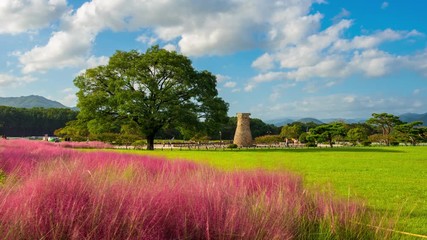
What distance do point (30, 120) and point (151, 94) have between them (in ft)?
255

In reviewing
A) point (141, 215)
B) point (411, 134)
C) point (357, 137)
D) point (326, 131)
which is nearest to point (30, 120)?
point (326, 131)

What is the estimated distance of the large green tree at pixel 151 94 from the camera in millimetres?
34406

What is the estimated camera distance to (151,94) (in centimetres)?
3622

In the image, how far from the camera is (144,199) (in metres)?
3.17

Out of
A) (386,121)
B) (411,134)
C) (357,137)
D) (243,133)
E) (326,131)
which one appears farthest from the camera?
(386,121)

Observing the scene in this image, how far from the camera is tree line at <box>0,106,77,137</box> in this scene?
98.1 meters

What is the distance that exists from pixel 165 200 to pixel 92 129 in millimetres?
33120

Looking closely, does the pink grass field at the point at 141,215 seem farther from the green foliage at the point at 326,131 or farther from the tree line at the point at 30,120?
the tree line at the point at 30,120

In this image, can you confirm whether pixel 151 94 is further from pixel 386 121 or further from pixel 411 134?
pixel 386 121

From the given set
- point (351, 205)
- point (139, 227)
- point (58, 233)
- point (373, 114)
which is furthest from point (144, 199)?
point (373, 114)

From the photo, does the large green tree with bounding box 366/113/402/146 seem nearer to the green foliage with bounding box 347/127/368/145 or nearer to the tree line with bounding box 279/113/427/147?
the tree line with bounding box 279/113/427/147

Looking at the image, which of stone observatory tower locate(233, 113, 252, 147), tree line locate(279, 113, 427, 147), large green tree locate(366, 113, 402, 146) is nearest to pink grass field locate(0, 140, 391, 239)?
stone observatory tower locate(233, 113, 252, 147)

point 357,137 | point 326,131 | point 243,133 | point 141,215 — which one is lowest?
point 141,215

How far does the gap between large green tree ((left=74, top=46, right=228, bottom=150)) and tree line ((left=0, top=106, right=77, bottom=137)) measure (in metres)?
66.5
